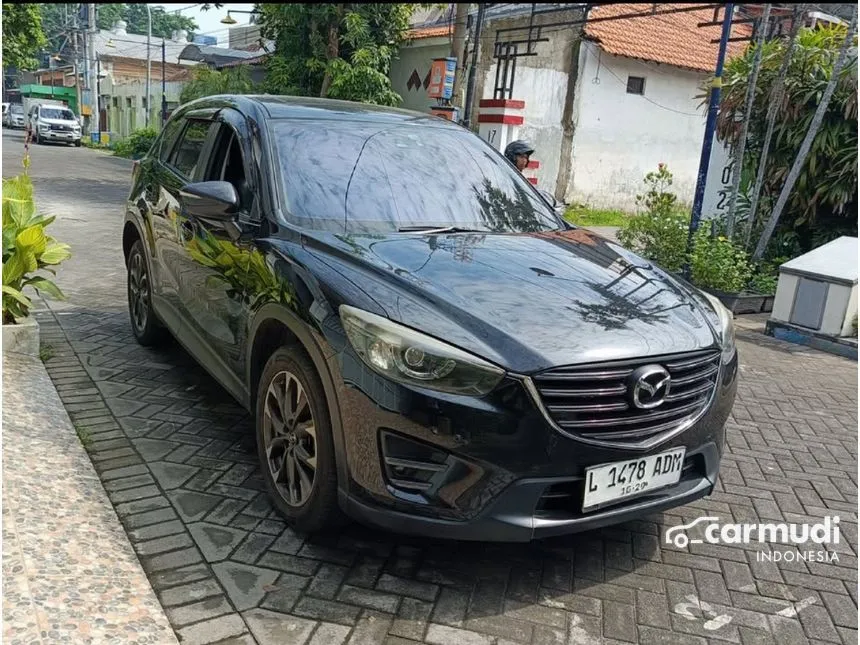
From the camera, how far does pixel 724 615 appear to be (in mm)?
2783

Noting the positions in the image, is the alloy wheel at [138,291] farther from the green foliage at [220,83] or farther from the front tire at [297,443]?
the green foliage at [220,83]

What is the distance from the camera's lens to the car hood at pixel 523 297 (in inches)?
99.7

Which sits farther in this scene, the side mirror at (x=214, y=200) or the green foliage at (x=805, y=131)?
the green foliage at (x=805, y=131)

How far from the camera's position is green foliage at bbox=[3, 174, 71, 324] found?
4648 millimetres

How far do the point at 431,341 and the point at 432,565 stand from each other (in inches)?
40.0

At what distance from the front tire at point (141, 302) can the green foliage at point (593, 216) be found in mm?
11233

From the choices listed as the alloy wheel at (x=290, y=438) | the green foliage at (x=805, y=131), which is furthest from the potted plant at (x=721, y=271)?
the alloy wheel at (x=290, y=438)

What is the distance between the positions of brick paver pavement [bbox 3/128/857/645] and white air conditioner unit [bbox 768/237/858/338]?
2970 mm

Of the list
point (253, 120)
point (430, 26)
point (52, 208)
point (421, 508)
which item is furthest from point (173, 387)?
point (430, 26)

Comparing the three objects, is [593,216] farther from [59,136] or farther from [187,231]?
[59,136]

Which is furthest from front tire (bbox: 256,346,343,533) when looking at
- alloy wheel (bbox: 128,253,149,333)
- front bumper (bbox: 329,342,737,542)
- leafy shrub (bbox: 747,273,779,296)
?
leafy shrub (bbox: 747,273,779,296)

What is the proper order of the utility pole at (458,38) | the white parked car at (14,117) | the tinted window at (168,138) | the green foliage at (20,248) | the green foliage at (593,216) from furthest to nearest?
the white parked car at (14,117) → the green foliage at (593,216) → the utility pole at (458,38) → the tinted window at (168,138) → the green foliage at (20,248)

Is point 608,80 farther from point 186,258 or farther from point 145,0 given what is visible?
point 186,258

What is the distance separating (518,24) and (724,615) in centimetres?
1582
